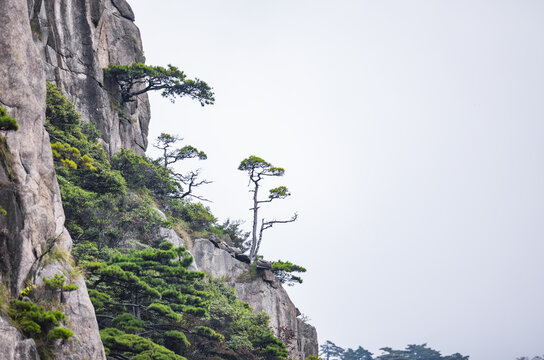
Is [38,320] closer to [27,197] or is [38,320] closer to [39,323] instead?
[39,323]

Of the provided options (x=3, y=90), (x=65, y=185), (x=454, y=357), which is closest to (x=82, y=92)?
Answer: (x=65, y=185)

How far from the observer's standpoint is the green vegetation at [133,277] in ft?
61.7

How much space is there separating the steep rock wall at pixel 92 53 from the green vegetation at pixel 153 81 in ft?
2.90

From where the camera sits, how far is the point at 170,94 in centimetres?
3966

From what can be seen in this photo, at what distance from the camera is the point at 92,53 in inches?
1372

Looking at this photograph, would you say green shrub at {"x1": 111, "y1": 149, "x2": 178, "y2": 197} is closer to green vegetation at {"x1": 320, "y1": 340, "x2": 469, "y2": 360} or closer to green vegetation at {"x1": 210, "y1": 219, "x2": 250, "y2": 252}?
green vegetation at {"x1": 210, "y1": 219, "x2": 250, "y2": 252}

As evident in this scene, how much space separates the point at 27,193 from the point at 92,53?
24970 millimetres

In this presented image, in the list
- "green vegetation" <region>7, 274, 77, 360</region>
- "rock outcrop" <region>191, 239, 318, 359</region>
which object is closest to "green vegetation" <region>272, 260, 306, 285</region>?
"rock outcrop" <region>191, 239, 318, 359</region>

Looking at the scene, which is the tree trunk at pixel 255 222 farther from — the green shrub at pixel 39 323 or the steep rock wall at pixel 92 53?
the green shrub at pixel 39 323

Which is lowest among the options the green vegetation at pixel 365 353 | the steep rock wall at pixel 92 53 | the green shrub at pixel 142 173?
the green vegetation at pixel 365 353

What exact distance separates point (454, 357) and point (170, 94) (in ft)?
281

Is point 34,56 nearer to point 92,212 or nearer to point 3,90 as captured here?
point 3,90

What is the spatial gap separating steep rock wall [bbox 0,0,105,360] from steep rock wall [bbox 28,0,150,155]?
56.0 ft

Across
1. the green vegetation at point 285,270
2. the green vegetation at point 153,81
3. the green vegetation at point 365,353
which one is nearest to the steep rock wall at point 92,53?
the green vegetation at point 153,81
